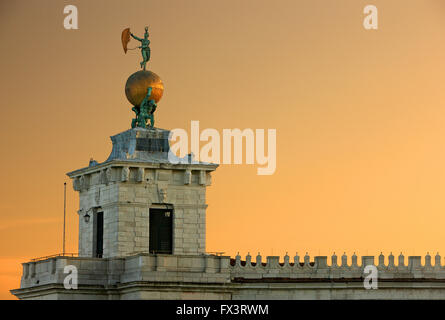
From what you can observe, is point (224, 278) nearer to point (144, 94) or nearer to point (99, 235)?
point (99, 235)

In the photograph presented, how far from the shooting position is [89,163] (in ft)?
249

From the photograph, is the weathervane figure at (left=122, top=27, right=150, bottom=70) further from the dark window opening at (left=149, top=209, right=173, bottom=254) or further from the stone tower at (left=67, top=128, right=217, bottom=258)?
the dark window opening at (left=149, top=209, right=173, bottom=254)

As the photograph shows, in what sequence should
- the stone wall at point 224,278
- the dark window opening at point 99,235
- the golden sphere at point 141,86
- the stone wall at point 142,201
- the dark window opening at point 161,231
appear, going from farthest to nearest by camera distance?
the golden sphere at point 141,86 → the dark window opening at point 99,235 → the dark window opening at point 161,231 → the stone wall at point 142,201 → the stone wall at point 224,278

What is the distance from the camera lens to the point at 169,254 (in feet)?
233

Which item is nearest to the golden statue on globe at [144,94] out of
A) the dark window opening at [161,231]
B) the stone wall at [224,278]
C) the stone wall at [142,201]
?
the stone wall at [142,201]

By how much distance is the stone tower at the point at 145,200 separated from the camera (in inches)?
2876

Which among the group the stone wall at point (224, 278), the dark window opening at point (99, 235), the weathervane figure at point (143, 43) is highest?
the weathervane figure at point (143, 43)

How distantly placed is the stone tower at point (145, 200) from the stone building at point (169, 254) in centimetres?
5

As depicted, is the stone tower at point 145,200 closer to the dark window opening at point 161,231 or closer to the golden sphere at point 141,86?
the dark window opening at point 161,231

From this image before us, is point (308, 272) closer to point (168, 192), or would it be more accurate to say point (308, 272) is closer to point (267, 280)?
point (267, 280)
